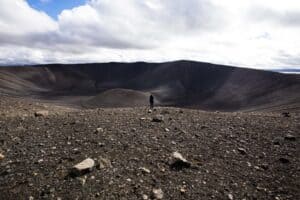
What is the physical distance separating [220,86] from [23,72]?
283ft

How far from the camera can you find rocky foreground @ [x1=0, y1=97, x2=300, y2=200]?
641 centimetres

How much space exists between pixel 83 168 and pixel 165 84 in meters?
110

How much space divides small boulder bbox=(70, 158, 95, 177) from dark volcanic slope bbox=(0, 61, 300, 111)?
3078cm

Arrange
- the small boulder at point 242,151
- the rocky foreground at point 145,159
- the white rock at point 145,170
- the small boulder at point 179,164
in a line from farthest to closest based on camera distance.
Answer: the small boulder at point 242,151, the small boulder at point 179,164, the white rock at point 145,170, the rocky foreground at point 145,159

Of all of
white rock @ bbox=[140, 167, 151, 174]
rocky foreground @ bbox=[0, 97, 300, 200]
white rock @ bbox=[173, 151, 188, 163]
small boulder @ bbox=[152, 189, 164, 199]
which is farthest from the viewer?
white rock @ bbox=[173, 151, 188, 163]

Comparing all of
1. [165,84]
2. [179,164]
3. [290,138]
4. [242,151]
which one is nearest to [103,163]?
[179,164]

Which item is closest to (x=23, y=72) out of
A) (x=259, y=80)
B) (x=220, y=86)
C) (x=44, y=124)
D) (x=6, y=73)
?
(x=6, y=73)

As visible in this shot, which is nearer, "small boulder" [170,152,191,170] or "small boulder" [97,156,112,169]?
"small boulder" [97,156,112,169]

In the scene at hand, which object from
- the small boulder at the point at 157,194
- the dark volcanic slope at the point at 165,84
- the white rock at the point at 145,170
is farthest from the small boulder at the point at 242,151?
the dark volcanic slope at the point at 165,84

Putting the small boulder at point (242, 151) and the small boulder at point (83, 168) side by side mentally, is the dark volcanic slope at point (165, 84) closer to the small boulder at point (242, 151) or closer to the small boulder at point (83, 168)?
the small boulder at point (242, 151)

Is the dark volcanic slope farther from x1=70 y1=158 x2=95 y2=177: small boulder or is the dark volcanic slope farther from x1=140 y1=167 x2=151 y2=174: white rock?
x1=70 y1=158 x2=95 y2=177: small boulder

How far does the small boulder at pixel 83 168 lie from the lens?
263 inches

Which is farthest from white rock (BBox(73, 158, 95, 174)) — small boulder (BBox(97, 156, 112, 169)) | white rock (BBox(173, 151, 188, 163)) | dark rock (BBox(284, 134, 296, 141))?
dark rock (BBox(284, 134, 296, 141))

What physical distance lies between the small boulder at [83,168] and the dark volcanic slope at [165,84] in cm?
3078
